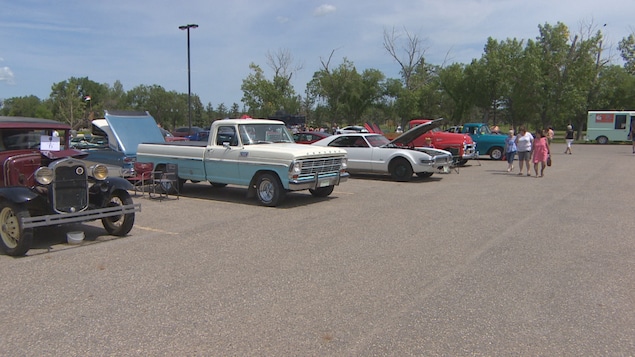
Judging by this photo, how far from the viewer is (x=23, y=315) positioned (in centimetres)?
A: 427

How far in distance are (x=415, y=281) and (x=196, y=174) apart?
738 cm

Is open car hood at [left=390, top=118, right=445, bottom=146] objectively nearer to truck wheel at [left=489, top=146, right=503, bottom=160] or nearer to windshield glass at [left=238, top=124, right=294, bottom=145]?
windshield glass at [left=238, top=124, right=294, bottom=145]

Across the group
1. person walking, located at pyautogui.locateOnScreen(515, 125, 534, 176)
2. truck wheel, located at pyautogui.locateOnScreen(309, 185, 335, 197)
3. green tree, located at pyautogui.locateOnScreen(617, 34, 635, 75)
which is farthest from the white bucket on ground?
green tree, located at pyautogui.locateOnScreen(617, 34, 635, 75)

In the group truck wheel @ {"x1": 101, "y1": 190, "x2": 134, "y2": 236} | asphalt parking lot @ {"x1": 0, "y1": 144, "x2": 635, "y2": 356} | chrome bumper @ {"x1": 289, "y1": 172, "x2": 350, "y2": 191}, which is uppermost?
chrome bumper @ {"x1": 289, "y1": 172, "x2": 350, "y2": 191}

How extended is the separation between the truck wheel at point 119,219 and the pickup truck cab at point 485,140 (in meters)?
18.7

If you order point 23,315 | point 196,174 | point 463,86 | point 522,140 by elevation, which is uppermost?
point 463,86

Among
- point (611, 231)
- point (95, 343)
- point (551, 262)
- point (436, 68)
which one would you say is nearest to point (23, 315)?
point (95, 343)

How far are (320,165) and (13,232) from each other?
230 inches

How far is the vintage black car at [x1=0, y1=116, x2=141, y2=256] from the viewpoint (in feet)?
20.2

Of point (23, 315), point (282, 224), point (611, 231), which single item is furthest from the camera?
point (282, 224)

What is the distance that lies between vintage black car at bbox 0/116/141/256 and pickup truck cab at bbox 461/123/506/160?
18884 mm

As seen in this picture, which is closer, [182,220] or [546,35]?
[182,220]

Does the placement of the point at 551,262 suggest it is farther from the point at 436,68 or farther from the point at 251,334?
the point at 436,68

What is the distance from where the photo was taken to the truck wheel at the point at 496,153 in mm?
22725
